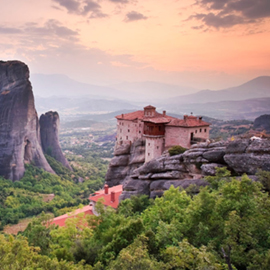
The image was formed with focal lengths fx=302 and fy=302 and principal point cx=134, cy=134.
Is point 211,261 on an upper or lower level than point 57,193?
upper

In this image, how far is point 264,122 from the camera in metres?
78.0

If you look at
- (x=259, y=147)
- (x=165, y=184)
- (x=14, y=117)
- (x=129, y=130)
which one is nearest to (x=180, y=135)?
(x=165, y=184)

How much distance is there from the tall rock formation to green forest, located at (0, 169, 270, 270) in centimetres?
4710

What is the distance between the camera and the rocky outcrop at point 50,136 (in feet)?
287

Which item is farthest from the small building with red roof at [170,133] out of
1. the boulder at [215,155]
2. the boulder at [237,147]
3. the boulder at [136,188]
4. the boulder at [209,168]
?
the boulder at [237,147]

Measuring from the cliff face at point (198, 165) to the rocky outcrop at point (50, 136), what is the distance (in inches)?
2371

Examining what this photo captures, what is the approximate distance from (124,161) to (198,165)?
55.8 ft

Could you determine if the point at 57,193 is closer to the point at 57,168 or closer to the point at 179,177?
the point at 57,168

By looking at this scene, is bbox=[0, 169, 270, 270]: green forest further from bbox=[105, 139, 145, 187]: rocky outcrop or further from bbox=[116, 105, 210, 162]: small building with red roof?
bbox=[105, 139, 145, 187]: rocky outcrop

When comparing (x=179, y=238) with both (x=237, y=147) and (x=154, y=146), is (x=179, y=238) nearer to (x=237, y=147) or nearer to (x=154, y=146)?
(x=237, y=147)

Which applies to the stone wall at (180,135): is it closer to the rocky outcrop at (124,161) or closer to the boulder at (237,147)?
the rocky outcrop at (124,161)

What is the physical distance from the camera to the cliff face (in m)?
22.2

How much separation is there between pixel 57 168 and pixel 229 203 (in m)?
72.3

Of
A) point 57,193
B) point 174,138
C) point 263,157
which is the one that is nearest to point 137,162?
point 174,138
